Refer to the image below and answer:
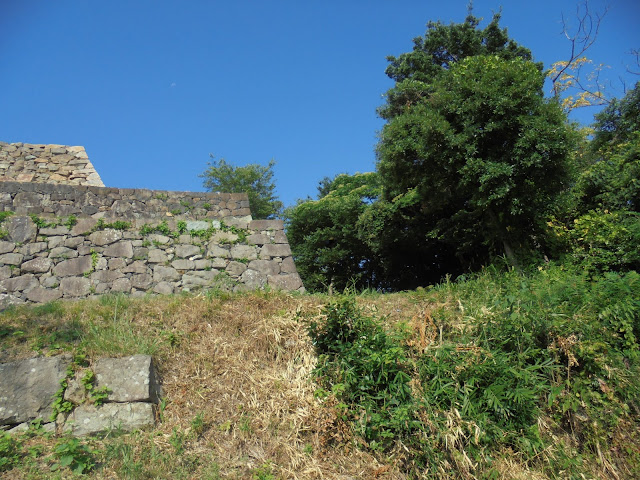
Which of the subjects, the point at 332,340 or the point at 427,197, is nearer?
the point at 332,340

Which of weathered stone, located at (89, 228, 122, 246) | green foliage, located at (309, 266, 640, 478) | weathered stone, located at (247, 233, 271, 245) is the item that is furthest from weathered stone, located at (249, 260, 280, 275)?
green foliage, located at (309, 266, 640, 478)

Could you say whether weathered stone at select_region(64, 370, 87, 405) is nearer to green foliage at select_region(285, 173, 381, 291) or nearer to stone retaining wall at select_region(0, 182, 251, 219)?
stone retaining wall at select_region(0, 182, 251, 219)

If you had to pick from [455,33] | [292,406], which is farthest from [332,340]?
[455,33]

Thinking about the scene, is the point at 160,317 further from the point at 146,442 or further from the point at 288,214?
the point at 288,214

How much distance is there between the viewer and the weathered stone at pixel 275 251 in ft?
26.5

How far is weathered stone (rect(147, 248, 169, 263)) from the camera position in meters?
7.46

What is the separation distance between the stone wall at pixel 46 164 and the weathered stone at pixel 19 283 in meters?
4.82

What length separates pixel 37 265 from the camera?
6.87 m

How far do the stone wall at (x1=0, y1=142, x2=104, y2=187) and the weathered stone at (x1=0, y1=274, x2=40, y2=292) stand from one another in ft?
15.8

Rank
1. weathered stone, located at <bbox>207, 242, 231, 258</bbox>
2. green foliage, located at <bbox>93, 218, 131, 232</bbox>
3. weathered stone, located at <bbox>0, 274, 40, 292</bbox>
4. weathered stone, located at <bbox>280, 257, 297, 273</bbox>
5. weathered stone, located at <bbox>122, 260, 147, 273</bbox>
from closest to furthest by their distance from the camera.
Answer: weathered stone, located at <bbox>0, 274, 40, 292</bbox> < weathered stone, located at <bbox>122, 260, 147, 273</bbox> < green foliage, located at <bbox>93, 218, 131, 232</bbox> < weathered stone, located at <bbox>207, 242, 231, 258</bbox> < weathered stone, located at <bbox>280, 257, 297, 273</bbox>

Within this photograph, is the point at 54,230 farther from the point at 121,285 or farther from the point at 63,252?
the point at 121,285

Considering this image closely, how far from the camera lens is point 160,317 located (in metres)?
4.82

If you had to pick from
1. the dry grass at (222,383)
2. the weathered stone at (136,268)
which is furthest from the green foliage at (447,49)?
the dry grass at (222,383)

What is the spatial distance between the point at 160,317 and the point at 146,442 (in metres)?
1.64
